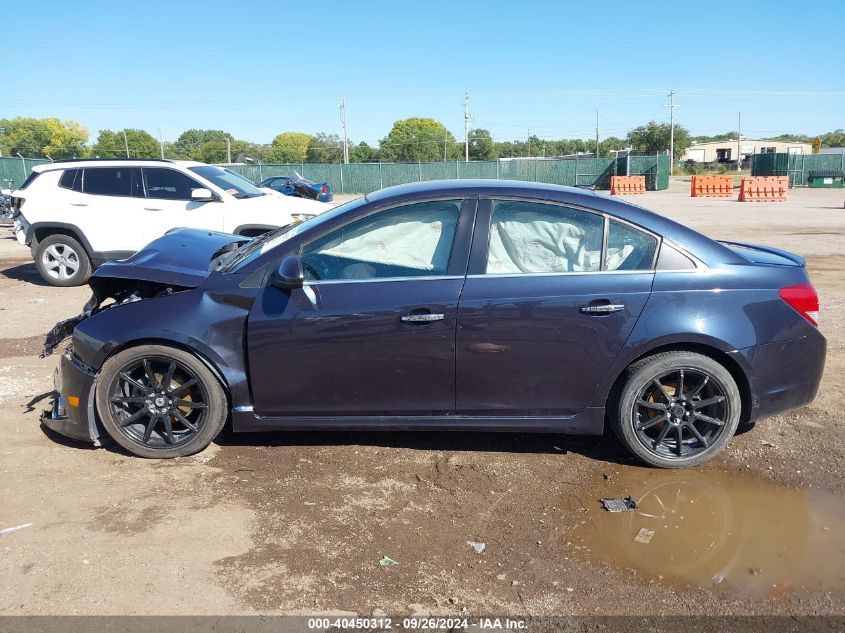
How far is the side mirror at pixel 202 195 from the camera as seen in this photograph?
31.7 feet

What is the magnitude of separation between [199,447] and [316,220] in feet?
5.20

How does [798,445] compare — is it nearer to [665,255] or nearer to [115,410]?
[665,255]

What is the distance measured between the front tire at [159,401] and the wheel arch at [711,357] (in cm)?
237

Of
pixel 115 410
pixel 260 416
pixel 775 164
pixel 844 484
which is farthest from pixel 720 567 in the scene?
pixel 775 164

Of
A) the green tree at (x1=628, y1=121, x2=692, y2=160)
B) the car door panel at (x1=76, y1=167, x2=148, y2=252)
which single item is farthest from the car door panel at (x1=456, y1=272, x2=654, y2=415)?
the green tree at (x1=628, y1=121, x2=692, y2=160)

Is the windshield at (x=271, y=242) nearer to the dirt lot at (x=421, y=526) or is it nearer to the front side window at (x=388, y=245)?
the front side window at (x=388, y=245)

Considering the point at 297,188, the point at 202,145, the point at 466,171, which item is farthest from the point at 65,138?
the point at 297,188

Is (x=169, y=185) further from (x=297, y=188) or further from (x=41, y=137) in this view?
(x=41, y=137)

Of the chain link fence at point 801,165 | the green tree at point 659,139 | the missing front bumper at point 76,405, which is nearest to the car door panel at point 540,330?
the missing front bumper at point 76,405

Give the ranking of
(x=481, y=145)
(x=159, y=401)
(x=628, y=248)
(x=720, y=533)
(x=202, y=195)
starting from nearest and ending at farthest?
(x=720, y=533) → (x=628, y=248) → (x=159, y=401) → (x=202, y=195) → (x=481, y=145)

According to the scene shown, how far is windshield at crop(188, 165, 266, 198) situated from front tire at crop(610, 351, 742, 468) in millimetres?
7414

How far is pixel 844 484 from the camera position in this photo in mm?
4004

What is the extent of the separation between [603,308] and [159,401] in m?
2.71

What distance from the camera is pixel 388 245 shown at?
4.13 metres
